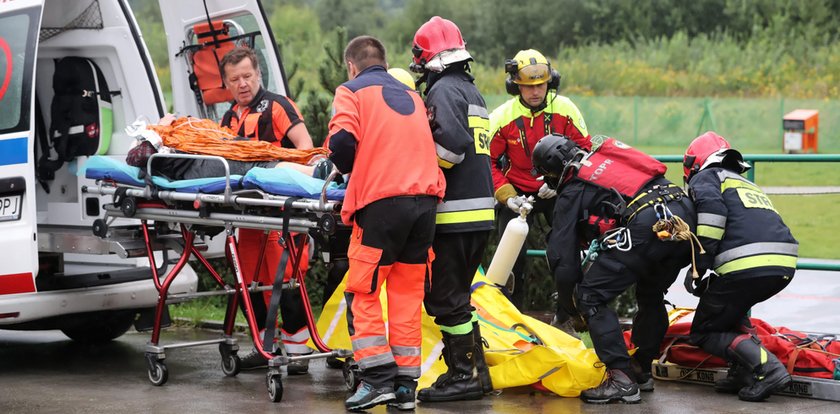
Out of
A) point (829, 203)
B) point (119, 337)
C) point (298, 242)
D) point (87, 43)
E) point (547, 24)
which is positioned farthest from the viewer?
point (547, 24)

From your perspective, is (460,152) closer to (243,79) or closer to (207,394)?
(243,79)

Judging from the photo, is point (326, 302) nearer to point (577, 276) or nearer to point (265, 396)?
point (265, 396)

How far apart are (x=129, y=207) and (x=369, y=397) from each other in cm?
192

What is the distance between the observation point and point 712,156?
6.99 m

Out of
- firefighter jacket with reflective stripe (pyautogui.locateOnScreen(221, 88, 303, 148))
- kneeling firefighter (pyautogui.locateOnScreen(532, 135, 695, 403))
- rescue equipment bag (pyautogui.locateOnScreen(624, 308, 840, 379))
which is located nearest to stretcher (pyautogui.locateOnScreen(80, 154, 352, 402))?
firefighter jacket with reflective stripe (pyautogui.locateOnScreen(221, 88, 303, 148))

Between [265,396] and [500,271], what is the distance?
1.72 meters

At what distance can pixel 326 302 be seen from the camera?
7.55 metres

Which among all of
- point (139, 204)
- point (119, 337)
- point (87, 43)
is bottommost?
point (119, 337)

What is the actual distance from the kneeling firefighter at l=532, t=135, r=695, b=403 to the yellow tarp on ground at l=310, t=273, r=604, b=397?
5.2 inches

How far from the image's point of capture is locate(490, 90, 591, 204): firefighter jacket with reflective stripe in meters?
8.27

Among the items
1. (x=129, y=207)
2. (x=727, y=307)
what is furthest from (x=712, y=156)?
(x=129, y=207)

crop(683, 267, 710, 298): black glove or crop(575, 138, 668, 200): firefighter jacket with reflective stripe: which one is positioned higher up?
crop(575, 138, 668, 200): firefighter jacket with reflective stripe

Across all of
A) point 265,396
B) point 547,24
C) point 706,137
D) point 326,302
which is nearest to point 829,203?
point 706,137

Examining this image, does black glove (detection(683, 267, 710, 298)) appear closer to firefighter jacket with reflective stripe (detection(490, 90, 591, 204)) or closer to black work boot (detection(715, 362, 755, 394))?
black work boot (detection(715, 362, 755, 394))
